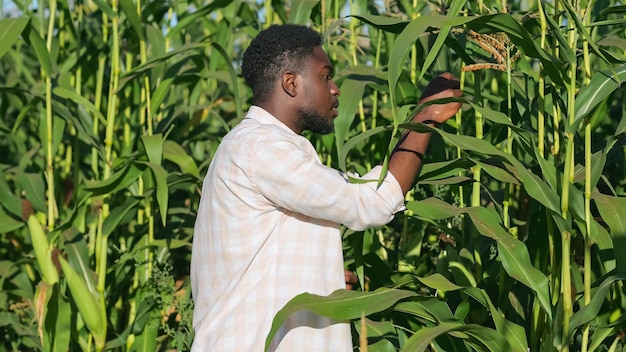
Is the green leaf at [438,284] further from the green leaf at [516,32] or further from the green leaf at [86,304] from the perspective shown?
the green leaf at [86,304]

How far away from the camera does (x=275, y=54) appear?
2672 millimetres

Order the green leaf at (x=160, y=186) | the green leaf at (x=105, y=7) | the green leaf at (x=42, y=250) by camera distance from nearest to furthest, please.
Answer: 1. the green leaf at (x=160, y=186)
2. the green leaf at (x=42, y=250)
3. the green leaf at (x=105, y=7)

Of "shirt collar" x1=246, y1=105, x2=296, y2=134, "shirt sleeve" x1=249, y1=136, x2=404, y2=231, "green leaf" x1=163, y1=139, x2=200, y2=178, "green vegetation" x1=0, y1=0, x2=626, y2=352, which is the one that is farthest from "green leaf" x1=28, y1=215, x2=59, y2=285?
"shirt sleeve" x1=249, y1=136, x2=404, y2=231

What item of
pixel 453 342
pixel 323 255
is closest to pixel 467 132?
pixel 453 342

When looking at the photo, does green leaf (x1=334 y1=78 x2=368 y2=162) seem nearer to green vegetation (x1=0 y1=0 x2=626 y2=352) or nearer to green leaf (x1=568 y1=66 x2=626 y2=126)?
green vegetation (x1=0 y1=0 x2=626 y2=352)

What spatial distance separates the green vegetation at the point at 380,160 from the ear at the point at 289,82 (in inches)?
10.7

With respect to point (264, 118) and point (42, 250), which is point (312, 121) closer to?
point (264, 118)

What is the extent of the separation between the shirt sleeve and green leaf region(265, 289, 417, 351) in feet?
0.57

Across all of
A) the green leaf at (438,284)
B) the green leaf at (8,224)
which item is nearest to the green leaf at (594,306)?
the green leaf at (438,284)

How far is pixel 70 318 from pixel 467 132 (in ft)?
5.39

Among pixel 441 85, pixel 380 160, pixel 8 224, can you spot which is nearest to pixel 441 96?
pixel 441 85

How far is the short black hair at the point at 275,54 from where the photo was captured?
2658mm

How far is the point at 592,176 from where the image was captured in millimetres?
2697

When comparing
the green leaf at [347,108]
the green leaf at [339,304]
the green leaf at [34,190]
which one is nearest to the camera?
the green leaf at [339,304]
